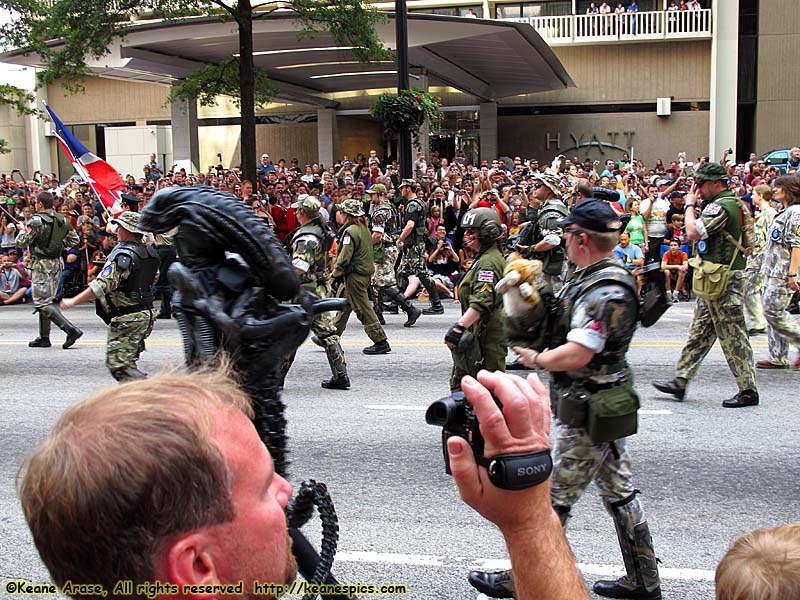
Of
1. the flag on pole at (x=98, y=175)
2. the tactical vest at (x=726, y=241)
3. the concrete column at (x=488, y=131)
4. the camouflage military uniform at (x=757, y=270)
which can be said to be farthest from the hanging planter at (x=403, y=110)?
the concrete column at (x=488, y=131)

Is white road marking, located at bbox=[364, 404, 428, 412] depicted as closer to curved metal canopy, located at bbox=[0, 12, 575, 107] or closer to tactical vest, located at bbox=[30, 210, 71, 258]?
tactical vest, located at bbox=[30, 210, 71, 258]

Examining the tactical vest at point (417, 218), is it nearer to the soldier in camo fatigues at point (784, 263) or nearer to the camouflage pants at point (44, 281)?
the camouflage pants at point (44, 281)

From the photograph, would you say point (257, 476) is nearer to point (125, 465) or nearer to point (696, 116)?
point (125, 465)

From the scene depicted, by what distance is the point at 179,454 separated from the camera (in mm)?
1452

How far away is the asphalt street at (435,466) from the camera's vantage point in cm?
454

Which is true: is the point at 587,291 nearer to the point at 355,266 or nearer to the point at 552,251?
the point at 552,251

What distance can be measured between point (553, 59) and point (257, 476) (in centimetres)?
2682

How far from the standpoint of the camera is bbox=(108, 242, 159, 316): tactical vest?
775 cm

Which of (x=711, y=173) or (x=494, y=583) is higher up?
(x=711, y=173)

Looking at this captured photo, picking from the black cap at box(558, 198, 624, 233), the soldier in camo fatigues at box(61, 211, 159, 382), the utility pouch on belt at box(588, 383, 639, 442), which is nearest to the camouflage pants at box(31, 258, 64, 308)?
the soldier in camo fatigues at box(61, 211, 159, 382)

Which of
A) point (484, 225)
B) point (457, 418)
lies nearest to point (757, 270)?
point (484, 225)

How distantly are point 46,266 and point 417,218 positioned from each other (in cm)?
557

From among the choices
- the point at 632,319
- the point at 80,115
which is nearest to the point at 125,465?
the point at 632,319

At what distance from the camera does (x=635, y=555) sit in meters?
4.04
